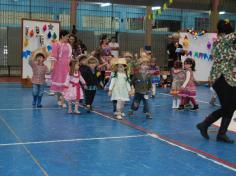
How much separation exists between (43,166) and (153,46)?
45.2 feet

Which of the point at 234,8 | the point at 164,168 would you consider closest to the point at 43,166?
the point at 164,168

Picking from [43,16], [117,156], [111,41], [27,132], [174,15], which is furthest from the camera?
[174,15]

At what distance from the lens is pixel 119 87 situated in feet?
25.3

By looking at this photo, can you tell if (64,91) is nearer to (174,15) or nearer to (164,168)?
(164,168)

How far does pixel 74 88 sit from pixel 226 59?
11.7 ft

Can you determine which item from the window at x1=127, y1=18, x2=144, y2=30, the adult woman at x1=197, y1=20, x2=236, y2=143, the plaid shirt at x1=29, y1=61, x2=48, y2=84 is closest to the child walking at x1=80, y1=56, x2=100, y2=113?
the plaid shirt at x1=29, y1=61, x2=48, y2=84

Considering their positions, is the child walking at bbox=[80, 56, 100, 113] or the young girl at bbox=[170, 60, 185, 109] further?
the young girl at bbox=[170, 60, 185, 109]

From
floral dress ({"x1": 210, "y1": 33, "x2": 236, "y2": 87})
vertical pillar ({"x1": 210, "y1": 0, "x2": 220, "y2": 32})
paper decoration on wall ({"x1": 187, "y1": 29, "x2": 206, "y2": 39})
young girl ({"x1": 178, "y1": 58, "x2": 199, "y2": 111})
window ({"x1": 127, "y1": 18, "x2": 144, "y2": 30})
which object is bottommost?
young girl ({"x1": 178, "y1": 58, "x2": 199, "y2": 111})

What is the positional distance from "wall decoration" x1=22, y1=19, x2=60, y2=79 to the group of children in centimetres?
396

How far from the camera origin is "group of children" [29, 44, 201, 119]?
305 inches

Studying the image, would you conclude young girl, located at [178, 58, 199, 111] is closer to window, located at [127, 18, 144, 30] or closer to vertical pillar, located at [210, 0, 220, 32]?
window, located at [127, 18, 144, 30]

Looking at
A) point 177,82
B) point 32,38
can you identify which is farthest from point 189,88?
point 32,38

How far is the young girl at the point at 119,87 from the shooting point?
770cm

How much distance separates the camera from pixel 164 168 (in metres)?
4.50
